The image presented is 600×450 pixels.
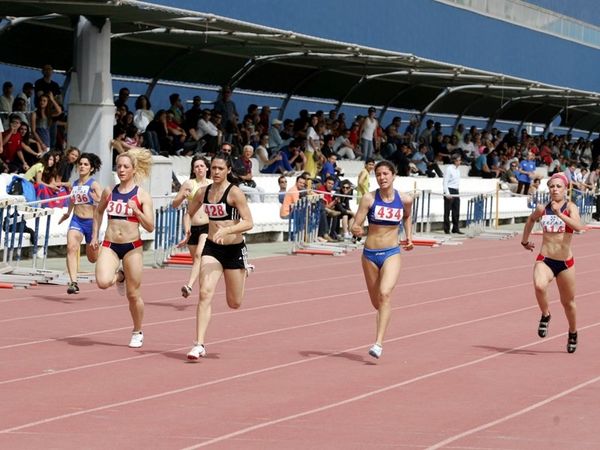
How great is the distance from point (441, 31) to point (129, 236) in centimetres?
3107

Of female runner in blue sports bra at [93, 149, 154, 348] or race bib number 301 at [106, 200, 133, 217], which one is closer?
A: female runner in blue sports bra at [93, 149, 154, 348]

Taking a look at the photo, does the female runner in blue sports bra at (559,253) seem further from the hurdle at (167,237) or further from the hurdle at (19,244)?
the hurdle at (167,237)

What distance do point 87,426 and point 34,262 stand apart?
11186mm

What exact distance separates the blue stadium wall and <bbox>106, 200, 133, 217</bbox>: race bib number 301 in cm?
1353

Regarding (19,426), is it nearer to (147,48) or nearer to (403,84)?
(147,48)

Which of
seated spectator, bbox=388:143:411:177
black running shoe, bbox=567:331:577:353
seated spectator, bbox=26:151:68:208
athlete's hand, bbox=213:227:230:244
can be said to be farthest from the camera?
seated spectator, bbox=388:143:411:177

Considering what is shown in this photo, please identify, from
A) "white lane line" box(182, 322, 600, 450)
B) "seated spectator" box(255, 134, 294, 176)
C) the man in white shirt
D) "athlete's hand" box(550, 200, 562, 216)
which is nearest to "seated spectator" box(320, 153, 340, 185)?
"seated spectator" box(255, 134, 294, 176)

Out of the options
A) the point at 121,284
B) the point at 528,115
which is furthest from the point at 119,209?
the point at 528,115

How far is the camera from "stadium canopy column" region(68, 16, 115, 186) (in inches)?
958

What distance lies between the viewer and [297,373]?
12.1m

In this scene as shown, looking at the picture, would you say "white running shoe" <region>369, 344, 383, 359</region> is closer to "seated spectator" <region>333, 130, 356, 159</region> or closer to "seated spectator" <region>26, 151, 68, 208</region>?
"seated spectator" <region>26, 151, 68, 208</region>

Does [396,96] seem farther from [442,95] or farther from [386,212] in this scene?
[386,212]

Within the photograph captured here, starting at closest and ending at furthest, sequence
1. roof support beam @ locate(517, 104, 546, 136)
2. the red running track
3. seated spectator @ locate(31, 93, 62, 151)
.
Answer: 1. the red running track
2. seated spectator @ locate(31, 93, 62, 151)
3. roof support beam @ locate(517, 104, 546, 136)

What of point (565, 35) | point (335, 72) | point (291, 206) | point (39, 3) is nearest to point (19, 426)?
point (39, 3)
